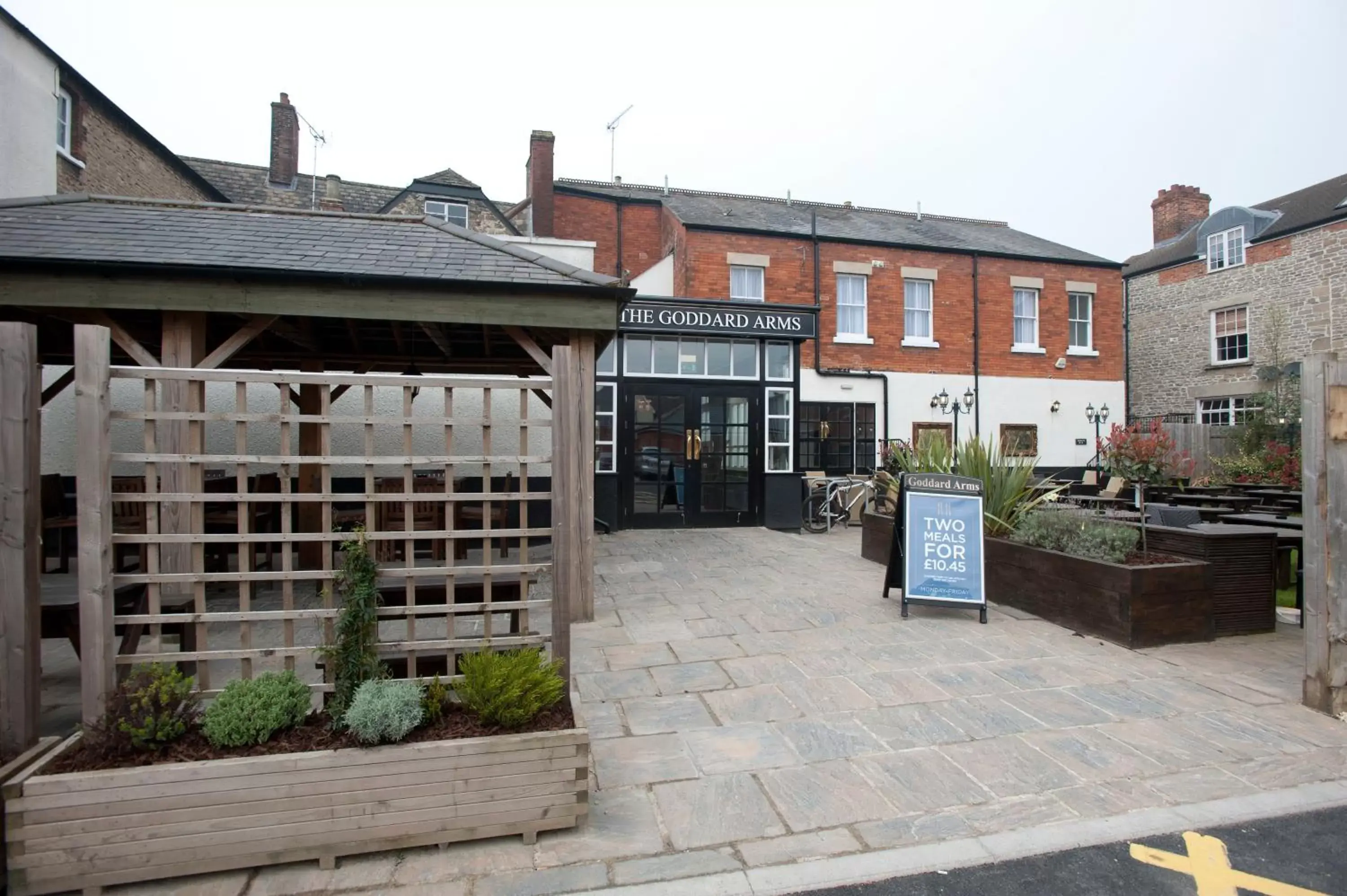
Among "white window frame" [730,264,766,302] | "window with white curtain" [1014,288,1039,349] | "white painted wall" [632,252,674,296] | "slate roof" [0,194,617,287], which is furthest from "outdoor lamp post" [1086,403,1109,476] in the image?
"slate roof" [0,194,617,287]

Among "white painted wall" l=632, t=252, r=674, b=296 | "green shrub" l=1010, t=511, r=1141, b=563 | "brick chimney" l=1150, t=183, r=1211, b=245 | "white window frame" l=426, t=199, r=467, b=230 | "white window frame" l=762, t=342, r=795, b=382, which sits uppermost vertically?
"brick chimney" l=1150, t=183, r=1211, b=245

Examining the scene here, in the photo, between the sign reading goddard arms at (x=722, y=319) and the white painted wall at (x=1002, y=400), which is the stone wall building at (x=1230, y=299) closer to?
the white painted wall at (x=1002, y=400)

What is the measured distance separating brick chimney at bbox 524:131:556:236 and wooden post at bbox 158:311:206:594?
423 inches

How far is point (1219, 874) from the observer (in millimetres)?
2461

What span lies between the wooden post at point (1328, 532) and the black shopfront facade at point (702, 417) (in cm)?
748

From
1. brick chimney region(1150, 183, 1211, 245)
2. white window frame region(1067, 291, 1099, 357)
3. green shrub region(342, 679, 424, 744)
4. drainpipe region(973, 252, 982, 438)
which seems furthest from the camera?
brick chimney region(1150, 183, 1211, 245)

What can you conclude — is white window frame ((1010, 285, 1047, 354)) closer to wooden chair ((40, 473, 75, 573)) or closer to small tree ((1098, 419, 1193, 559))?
small tree ((1098, 419, 1193, 559))

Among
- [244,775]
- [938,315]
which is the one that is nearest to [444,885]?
[244,775]

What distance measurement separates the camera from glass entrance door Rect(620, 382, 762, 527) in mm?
10945

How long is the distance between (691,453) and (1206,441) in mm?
13556

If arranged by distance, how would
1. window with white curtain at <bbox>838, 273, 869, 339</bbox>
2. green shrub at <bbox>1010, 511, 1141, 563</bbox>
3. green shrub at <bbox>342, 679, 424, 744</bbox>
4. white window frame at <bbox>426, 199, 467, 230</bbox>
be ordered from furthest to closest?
white window frame at <bbox>426, 199, 467, 230</bbox> → window with white curtain at <bbox>838, 273, 869, 339</bbox> → green shrub at <bbox>1010, 511, 1141, 563</bbox> → green shrub at <bbox>342, 679, 424, 744</bbox>

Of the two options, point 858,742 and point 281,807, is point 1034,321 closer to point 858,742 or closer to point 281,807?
point 858,742

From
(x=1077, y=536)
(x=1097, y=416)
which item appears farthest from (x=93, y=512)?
(x=1097, y=416)

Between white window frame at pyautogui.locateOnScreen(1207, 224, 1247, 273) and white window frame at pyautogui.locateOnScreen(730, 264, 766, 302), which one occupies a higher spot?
white window frame at pyautogui.locateOnScreen(1207, 224, 1247, 273)
